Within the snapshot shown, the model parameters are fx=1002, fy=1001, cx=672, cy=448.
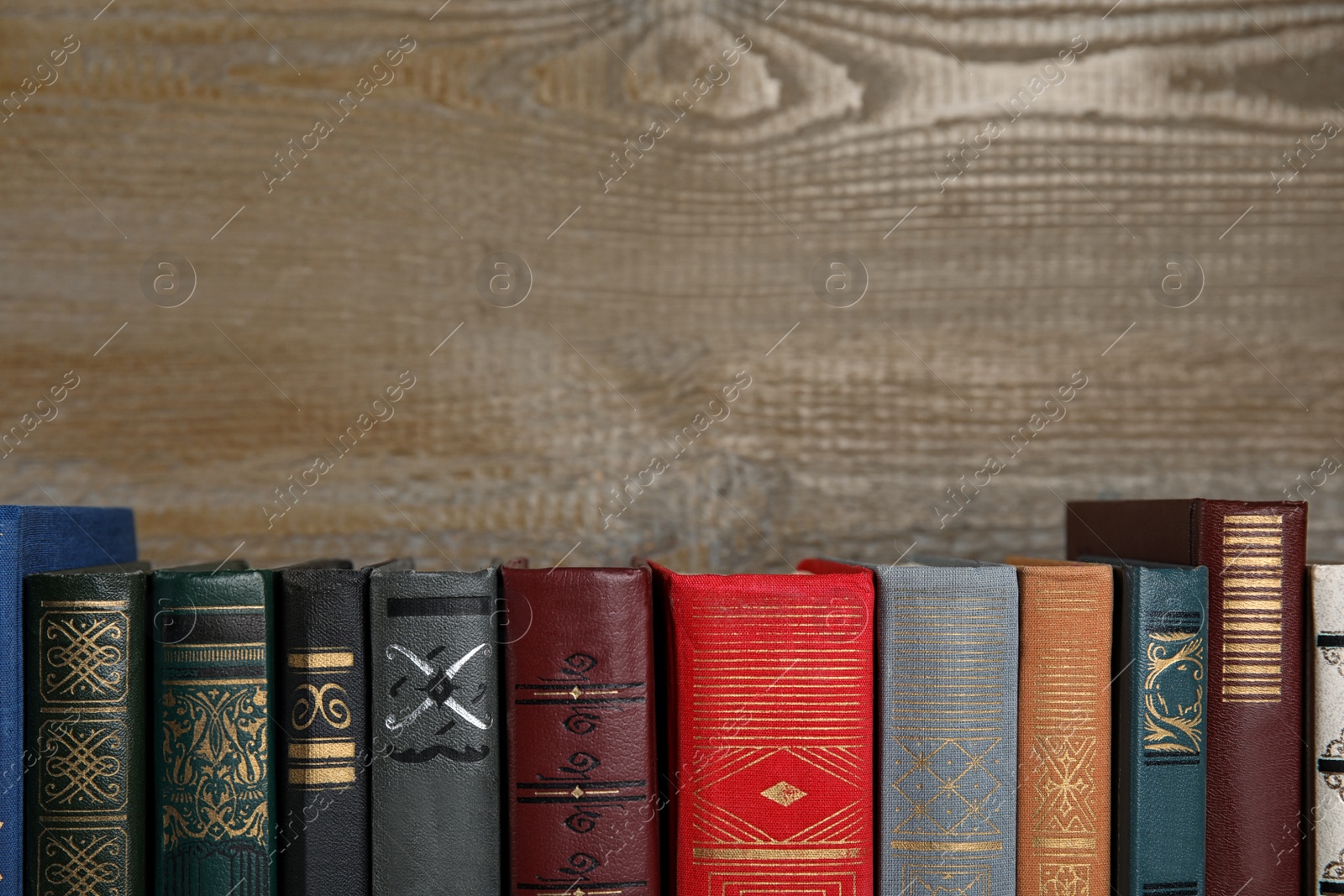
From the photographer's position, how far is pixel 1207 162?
1031 mm

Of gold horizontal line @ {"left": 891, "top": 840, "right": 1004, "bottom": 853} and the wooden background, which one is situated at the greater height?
the wooden background

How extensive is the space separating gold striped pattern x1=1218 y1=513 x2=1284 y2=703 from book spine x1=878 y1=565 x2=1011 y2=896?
159mm

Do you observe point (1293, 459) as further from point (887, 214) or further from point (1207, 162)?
point (887, 214)

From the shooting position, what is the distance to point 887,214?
103 centimetres

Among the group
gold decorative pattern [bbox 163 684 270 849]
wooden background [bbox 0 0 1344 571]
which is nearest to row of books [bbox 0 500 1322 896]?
gold decorative pattern [bbox 163 684 270 849]

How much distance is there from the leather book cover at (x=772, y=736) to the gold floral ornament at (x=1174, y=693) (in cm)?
20

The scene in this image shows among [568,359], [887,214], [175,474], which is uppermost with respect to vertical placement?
[887,214]

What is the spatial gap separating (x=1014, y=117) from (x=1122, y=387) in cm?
30

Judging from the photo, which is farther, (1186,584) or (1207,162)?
(1207,162)

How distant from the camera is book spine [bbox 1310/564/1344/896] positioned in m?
0.73

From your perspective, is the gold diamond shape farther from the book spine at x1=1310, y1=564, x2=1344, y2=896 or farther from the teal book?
the book spine at x1=1310, y1=564, x2=1344, y2=896

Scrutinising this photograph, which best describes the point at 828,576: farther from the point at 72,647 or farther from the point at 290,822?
the point at 72,647

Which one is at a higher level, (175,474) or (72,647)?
(175,474)

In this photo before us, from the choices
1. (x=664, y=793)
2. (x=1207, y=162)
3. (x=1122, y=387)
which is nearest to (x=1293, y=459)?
(x=1122, y=387)
